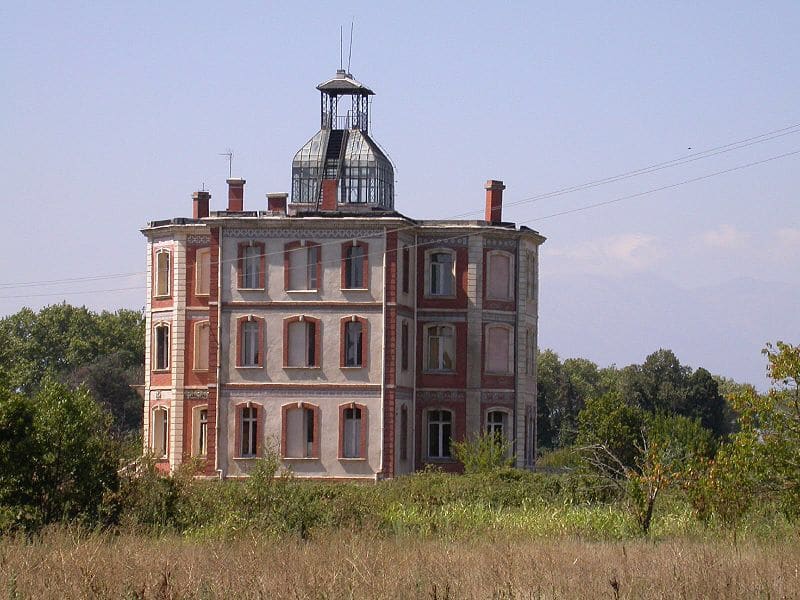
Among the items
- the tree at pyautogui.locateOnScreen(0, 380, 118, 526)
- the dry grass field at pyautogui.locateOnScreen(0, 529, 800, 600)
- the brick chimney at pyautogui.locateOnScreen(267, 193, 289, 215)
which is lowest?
the dry grass field at pyautogui.locateOnScreen(0, 529, 800, 600)

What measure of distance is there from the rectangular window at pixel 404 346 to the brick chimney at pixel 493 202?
571 centimetres

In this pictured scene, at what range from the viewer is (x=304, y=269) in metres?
56.7

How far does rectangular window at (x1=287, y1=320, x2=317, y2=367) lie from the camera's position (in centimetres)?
5659

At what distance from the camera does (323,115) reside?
63.5m

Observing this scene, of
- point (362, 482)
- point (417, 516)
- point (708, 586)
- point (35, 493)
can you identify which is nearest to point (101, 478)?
point (35, 493)

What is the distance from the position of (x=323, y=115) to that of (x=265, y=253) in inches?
361

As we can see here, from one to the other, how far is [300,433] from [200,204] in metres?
11.7

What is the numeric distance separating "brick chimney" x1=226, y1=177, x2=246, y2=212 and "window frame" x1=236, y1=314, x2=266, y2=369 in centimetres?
497

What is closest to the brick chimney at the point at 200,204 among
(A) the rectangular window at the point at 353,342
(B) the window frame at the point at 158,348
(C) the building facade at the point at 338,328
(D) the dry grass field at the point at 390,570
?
(C) the building facade at the point at 338,328

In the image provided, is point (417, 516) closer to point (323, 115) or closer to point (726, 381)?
point (323, 115)

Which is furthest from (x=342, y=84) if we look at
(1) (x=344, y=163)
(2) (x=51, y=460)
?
(2) (x=51, y=460)

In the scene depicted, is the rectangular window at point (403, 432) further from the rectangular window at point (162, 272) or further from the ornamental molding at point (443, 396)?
the rectangular window at point (162, 272)

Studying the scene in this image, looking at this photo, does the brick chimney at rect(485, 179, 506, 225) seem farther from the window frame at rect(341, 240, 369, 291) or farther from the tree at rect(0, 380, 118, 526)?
the tree at rect(0, 380, 118, 526)

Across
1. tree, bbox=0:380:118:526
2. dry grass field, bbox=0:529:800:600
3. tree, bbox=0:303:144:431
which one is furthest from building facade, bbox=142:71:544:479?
tree, bbox=0:303:144:431
